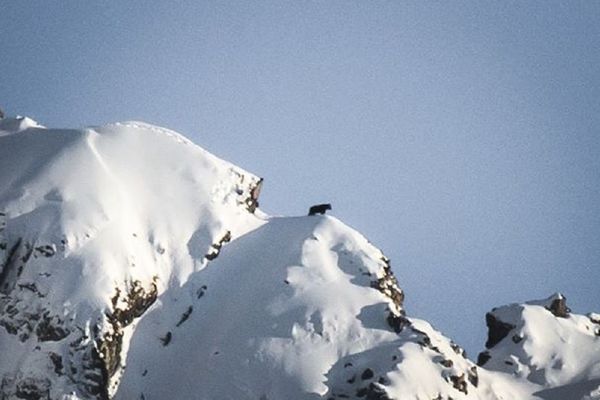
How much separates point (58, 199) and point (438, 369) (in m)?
45.9

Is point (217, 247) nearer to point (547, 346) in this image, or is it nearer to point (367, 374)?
point (367, 374)

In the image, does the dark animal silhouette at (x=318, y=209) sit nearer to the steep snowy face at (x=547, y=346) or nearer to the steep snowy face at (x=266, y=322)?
the steep snowy face at (x=266, y=322)

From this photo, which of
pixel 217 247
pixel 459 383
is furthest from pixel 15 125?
pixel 459 383

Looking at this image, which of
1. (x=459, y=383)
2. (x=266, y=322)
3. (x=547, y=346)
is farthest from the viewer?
(x=547, y=346)

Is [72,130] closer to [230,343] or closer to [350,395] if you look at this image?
[230,343]

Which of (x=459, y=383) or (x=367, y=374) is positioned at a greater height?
(x=459, y=383)

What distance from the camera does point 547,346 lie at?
252ft

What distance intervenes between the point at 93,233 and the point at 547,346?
62102 millimetres

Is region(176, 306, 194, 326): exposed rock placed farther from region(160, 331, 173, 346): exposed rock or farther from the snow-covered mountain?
region(160, 331, 173, 346): exposed rock

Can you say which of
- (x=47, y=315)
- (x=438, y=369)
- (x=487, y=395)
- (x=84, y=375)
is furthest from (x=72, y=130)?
(x=487, y=395)

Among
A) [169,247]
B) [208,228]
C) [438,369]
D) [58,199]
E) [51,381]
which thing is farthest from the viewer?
[208,228]

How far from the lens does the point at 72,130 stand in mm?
75250

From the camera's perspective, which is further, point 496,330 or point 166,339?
point 496,330

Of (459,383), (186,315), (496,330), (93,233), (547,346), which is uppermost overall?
(93,233)
